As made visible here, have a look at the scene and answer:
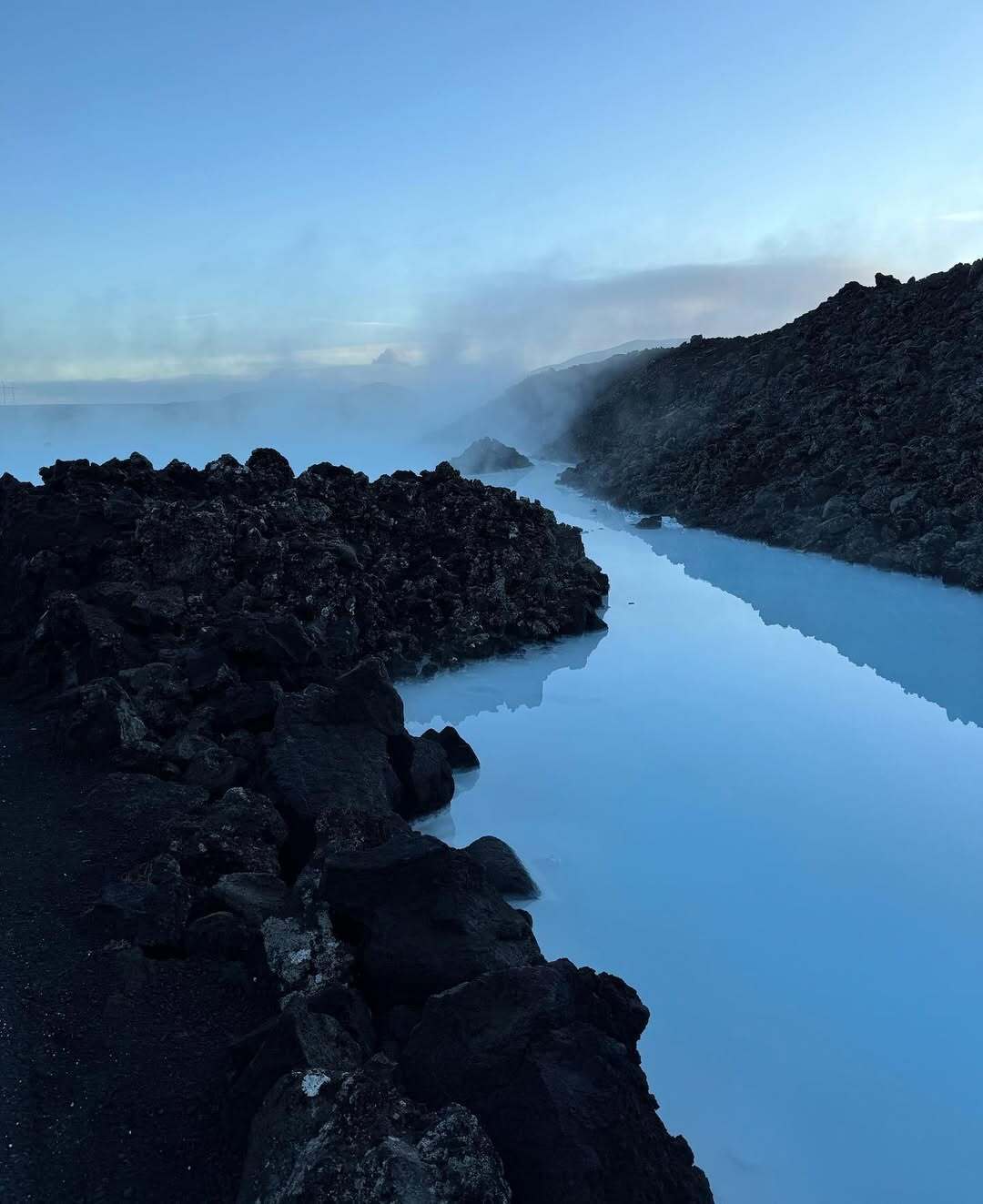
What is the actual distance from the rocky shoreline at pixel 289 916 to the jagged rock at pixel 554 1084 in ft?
0.05

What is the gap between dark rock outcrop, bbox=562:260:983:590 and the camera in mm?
24250

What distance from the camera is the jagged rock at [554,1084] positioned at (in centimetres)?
449

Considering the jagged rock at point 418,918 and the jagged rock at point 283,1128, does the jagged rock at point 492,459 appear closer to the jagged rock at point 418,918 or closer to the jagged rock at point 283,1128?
the jagged rock at point 418,918

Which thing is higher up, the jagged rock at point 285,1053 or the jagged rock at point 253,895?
the jagged rock at point 285,1053

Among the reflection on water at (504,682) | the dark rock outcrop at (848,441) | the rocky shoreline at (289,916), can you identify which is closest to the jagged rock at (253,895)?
the rocky shoreline at (289,916)

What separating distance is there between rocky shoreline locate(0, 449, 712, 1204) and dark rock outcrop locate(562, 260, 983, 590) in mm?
14503

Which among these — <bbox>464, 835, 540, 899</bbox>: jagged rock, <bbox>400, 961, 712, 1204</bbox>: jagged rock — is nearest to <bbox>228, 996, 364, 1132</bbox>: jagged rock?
<bbox>400, 961, 712, 1204</bbox>: jagged rock

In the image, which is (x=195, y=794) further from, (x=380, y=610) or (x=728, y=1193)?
(x=380, y=610)

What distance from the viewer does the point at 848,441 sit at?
100 ft

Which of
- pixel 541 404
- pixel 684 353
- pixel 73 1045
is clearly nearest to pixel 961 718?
pixel 73 1045

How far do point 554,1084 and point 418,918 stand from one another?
184 cm

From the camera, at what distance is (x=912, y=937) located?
7539 millimetres

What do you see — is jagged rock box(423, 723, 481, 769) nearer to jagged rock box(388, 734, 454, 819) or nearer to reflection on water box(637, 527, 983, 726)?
jagged rock box(388, 734, 454, 819)

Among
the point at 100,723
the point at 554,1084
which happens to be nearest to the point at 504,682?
the point at 100,723
